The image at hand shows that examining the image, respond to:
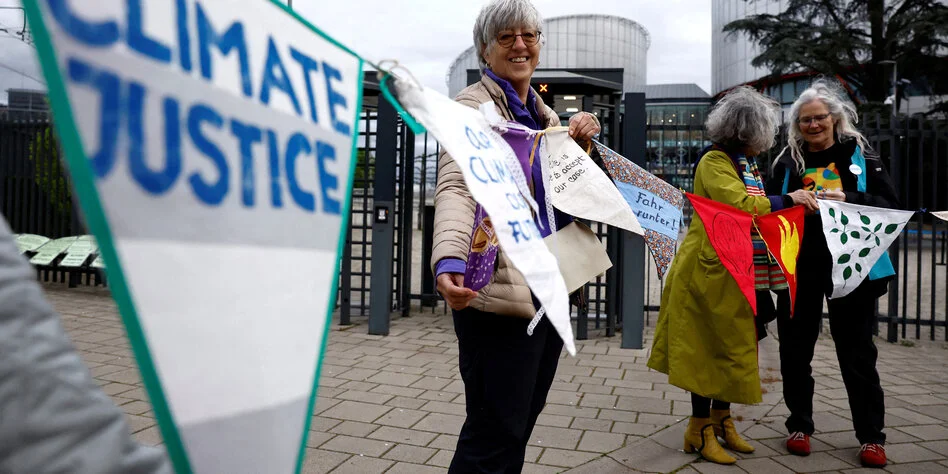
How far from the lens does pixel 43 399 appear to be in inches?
26.5

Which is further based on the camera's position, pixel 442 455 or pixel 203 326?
pixel 442 455

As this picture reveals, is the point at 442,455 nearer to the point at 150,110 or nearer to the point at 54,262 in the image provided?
the point at 150,110

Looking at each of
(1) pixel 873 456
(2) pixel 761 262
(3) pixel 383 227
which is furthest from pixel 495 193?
(3) pixel 383 227

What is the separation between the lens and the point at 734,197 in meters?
3.26

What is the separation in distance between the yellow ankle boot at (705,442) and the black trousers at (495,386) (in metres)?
1.74

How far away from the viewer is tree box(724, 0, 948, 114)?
20.2 metres

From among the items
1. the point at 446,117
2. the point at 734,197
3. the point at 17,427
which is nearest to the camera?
the point at 17,427

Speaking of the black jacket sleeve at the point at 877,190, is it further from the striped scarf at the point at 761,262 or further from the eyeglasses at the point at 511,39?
the eyeglasses at the point at 511,39

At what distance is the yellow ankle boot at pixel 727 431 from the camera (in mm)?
3434

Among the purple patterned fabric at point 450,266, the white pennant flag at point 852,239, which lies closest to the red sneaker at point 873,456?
the white pennant flag at point 852,239

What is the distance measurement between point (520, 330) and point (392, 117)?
493cm

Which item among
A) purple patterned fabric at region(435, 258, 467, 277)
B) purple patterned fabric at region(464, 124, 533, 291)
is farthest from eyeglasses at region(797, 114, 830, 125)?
purple patterned fabric at region(435, 258, 467, 277)

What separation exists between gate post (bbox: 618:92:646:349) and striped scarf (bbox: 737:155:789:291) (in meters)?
2.63

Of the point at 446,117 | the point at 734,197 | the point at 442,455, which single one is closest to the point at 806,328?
the point at 734,197
